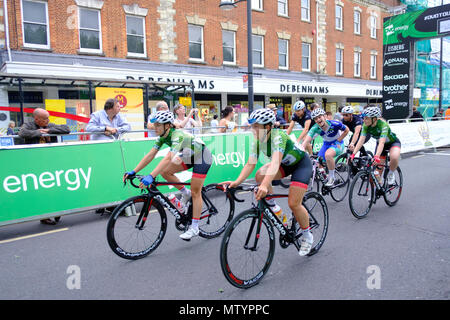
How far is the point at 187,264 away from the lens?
14.2 feet

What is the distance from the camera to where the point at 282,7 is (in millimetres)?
23656

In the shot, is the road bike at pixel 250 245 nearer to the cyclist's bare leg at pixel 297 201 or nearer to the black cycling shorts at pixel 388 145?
the cyclist's bare leg at pixel 297 201

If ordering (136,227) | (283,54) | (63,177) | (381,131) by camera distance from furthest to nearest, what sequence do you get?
(283,54) < (381,131) < (63,177) < (136,227)

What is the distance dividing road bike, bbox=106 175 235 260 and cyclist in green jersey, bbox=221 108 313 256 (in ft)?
1.92

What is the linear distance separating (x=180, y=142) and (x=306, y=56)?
2298 cm

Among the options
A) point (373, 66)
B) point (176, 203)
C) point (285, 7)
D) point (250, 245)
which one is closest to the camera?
point (250, 245)

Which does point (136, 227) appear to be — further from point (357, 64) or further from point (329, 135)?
point (357, 64)

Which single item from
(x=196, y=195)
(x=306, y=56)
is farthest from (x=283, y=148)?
A: (x=306, y=56)

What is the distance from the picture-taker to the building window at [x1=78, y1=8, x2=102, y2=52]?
15953mm

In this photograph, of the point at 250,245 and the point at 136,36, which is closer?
the point at 250,245

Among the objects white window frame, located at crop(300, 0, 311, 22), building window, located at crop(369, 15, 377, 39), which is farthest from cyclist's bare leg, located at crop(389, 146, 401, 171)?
building window, located at crop(369, 15, 377, 39)
